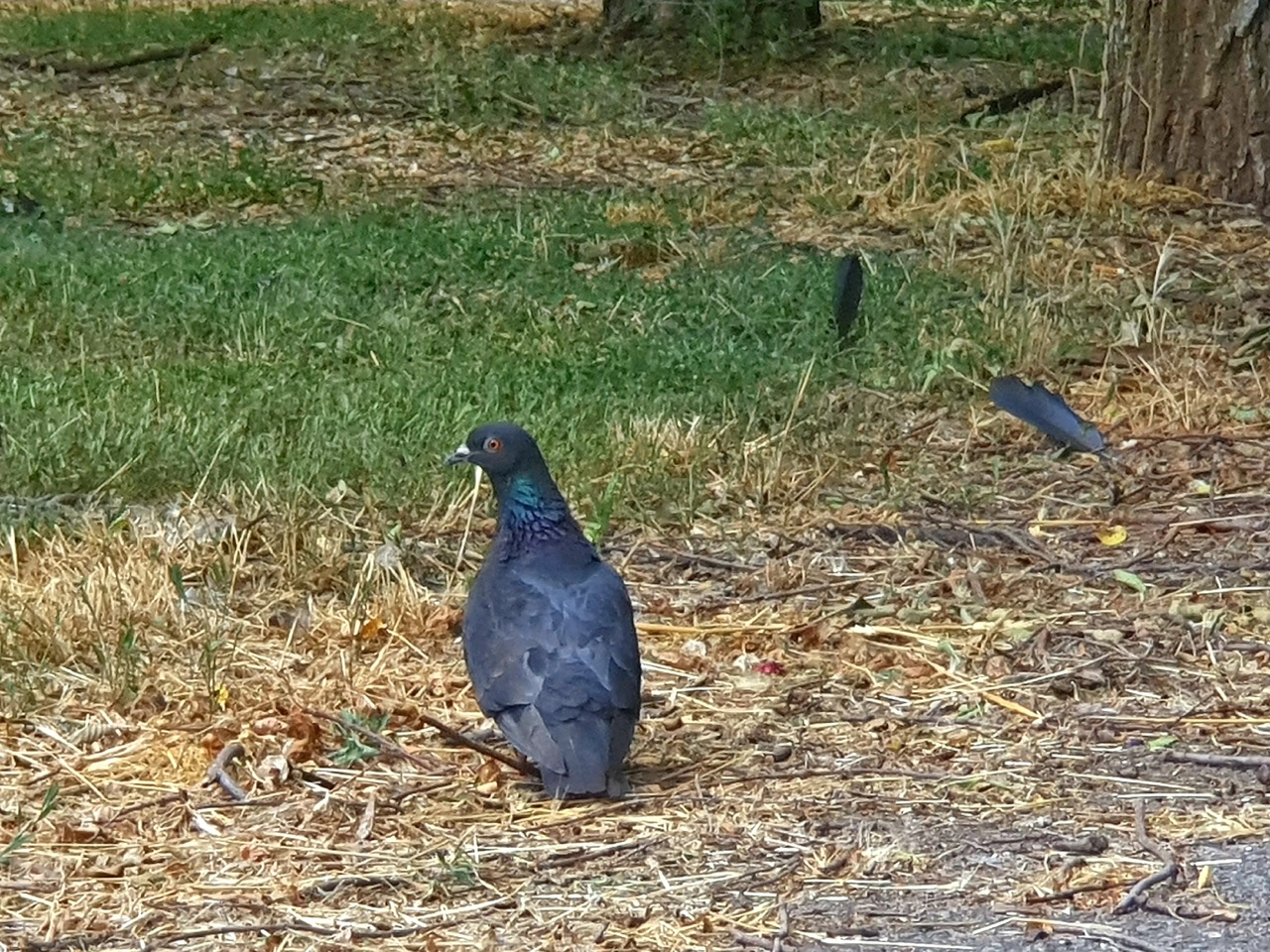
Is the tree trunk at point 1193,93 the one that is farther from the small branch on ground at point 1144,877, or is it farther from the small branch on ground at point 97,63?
the small branch on ground at point 97,63

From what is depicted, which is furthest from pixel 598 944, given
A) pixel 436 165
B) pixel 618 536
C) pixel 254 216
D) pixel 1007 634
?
pixel 436 165

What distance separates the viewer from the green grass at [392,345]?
6.29 metres

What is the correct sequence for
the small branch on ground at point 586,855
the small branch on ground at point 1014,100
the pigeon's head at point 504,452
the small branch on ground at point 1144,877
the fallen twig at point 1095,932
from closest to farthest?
1. the fallen twig at point 1095,932
2. the small branch on ground at point 1144,877
3. the small branch on ground at point 586,855
4. the pigeon's head at point 504,452
5. the small branch on ground at point 1014,100

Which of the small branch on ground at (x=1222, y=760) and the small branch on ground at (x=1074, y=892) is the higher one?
the small branch on ground at (x=1074, y=892)

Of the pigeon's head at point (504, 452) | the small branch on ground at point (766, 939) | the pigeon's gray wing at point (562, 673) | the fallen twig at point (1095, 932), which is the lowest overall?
the small branch on ground at point (766, 939)

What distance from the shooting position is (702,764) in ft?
14.9

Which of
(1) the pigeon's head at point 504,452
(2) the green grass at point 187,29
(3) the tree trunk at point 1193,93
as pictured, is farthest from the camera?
(2) the green grass at point 187,29

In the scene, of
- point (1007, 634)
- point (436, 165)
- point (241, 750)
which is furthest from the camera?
point (436, 165)

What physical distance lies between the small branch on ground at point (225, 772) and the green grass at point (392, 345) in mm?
1429

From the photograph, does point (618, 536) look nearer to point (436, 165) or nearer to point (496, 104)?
point (436, 165)

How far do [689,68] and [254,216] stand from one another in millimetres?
4227

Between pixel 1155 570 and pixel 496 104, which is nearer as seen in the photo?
pixel 1155 570

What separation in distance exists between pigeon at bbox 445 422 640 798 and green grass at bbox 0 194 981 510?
119 cm

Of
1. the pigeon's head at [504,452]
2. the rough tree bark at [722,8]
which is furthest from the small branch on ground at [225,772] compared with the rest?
the rough tree bark at [722,8]
